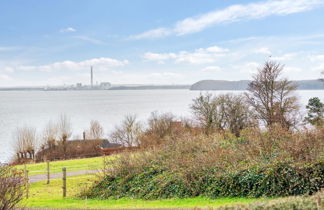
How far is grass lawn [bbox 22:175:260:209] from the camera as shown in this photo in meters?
10.9

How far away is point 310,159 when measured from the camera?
10.9 metres

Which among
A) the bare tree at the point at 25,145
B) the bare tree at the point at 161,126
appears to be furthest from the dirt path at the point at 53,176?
the bare tree at the point at 25,145

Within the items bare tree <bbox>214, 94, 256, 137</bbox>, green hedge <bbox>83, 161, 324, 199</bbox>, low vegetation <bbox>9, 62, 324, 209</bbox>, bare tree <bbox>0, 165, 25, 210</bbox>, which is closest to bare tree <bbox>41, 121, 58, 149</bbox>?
bare tree <bbox>214, 94, 256, 137</bbox>

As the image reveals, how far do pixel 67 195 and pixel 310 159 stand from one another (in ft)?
39.0

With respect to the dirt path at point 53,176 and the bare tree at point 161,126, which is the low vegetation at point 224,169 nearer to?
the dirt path at point 53,176

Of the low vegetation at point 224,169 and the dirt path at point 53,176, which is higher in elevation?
the low vegetation at point 224,169

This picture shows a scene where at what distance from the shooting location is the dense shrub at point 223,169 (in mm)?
10609

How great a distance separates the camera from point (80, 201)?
14.4m

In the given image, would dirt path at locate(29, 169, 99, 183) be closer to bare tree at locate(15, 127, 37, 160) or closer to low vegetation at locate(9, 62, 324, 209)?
low vegetation at locate(9, 62, 324, 209)

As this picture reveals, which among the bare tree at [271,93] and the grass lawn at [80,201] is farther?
the bare tree at [271,93]

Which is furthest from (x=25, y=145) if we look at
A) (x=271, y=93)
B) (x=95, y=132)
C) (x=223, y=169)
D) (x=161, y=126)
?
(x=223, y=169)

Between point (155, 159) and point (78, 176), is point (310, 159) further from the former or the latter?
point (78, 176)

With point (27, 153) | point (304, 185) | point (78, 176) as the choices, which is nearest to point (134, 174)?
point (304, 185)

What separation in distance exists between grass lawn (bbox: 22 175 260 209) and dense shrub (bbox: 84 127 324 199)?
2.11 ft
